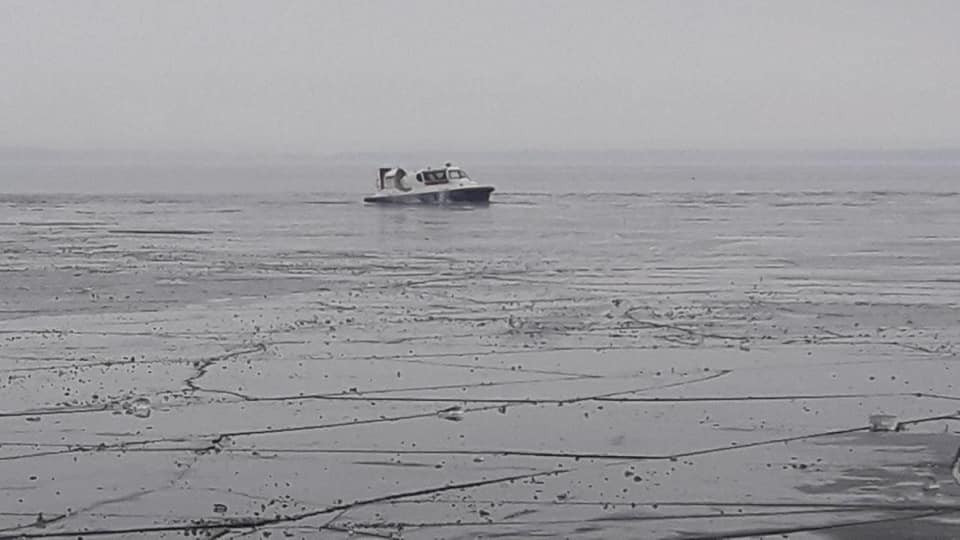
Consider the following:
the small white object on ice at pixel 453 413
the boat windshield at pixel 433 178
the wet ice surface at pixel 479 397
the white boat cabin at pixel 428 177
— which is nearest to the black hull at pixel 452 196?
the white boat cabin at pixel 428 177

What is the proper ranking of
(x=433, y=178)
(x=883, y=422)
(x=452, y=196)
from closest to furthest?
(x=883, y=422)
(x=452, y=196)
(x=433, y=178)

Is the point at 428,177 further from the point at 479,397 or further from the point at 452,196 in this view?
the point at 479,397

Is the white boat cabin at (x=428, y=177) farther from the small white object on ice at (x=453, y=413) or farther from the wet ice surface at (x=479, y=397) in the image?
the small white object on ice at (x=453, y=413)

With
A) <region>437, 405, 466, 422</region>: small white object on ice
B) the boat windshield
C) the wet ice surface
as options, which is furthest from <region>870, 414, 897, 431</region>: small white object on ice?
the boat windshield

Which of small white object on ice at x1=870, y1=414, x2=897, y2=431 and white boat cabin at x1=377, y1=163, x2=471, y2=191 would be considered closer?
small white object on ice at x1=870, y1=414, x2=897, y2=431

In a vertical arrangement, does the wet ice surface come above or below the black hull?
above

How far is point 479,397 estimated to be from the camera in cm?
1527

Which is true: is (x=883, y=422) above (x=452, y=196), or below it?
above

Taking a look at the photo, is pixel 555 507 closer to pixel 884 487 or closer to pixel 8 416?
pixel 884 487

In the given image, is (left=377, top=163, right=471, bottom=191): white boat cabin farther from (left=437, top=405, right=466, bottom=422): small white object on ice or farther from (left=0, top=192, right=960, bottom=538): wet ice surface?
(left=437, top=405, right=466, bottom=422): small white object on ice

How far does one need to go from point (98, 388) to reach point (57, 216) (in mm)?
48739

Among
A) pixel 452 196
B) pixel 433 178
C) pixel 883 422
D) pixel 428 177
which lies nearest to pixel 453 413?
pixel 883 422

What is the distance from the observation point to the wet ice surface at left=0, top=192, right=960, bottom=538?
1066 cm

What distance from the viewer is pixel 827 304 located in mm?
24359
